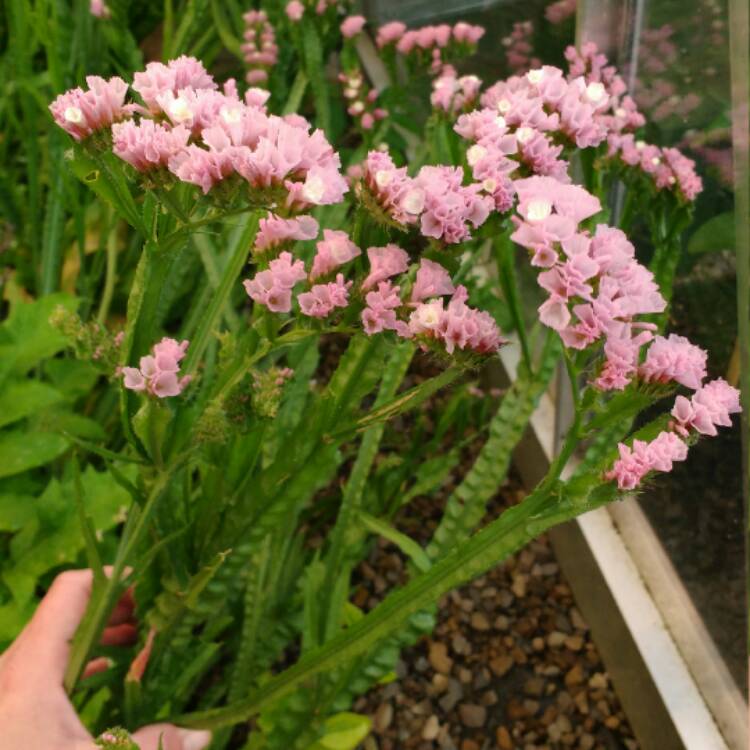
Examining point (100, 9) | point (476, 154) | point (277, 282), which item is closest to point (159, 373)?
point (277, 282)

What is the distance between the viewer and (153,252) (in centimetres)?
49

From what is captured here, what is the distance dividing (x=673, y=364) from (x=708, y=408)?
27 mm

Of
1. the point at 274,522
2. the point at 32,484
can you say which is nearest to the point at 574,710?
the point at 274,522

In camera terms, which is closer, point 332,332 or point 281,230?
point 281,230

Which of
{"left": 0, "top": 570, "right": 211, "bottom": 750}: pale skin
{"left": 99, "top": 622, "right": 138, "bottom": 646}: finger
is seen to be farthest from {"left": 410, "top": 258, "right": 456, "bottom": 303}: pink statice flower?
{"left": 99, "top": 622, "right": 138, "bottom": 646}: finger

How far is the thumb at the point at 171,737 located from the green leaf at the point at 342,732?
186 millimetres

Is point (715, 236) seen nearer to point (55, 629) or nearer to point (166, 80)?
point (166, 80)

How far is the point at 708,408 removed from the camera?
16.2 inches

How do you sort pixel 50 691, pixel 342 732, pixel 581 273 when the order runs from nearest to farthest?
pixel 581 273, pixel 50 691, pixel 342 732

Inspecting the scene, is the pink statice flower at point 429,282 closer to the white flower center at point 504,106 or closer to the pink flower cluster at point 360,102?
the white flower center at point 504,106

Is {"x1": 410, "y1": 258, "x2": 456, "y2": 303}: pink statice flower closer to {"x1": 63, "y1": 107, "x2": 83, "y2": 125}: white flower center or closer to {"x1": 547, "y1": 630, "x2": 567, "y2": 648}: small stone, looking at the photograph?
{"x1": 63, "y1": 107, "x2": 83, "y2": 125}: white flower center

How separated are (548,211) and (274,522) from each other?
351 millimetres

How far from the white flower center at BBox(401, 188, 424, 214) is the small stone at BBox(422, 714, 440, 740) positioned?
0.77 meters

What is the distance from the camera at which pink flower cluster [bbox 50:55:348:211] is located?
0.39 m
